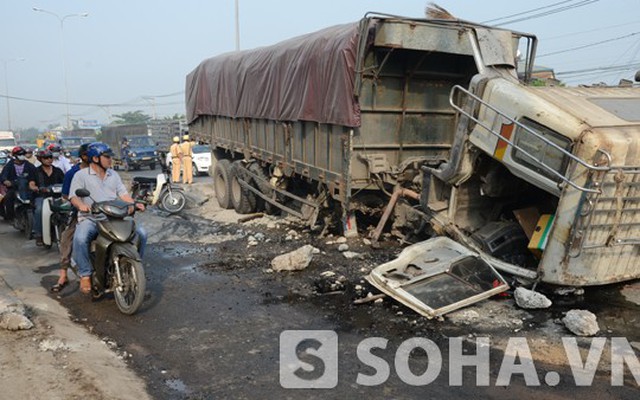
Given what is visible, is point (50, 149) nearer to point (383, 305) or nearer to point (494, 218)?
point (383, 305)

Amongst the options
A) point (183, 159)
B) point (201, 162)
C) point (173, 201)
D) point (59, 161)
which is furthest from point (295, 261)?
point (201, 162)

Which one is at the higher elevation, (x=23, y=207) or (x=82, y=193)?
(x=82, y=193)

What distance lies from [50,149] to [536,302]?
23.4 feet

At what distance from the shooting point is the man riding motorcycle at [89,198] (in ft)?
16.7

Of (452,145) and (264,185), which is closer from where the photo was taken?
(452,145)

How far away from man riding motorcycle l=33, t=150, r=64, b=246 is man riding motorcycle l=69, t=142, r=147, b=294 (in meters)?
2.80

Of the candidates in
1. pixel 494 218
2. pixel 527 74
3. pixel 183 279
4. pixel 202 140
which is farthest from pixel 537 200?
pixel 202 140

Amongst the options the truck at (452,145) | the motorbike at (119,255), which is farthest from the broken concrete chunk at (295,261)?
the motorbike at (119,255)

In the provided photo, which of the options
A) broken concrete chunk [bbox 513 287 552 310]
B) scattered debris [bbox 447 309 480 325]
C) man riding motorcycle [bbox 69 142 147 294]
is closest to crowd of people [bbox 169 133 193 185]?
man riding motorcycle [bbox 69 142 147 294]

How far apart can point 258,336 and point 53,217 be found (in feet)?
13.1

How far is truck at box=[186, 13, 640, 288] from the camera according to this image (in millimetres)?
4312

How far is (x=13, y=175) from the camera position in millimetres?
8438

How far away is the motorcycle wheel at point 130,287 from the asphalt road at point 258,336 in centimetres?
13

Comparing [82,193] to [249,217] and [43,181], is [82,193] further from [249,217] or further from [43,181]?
[249,217]
